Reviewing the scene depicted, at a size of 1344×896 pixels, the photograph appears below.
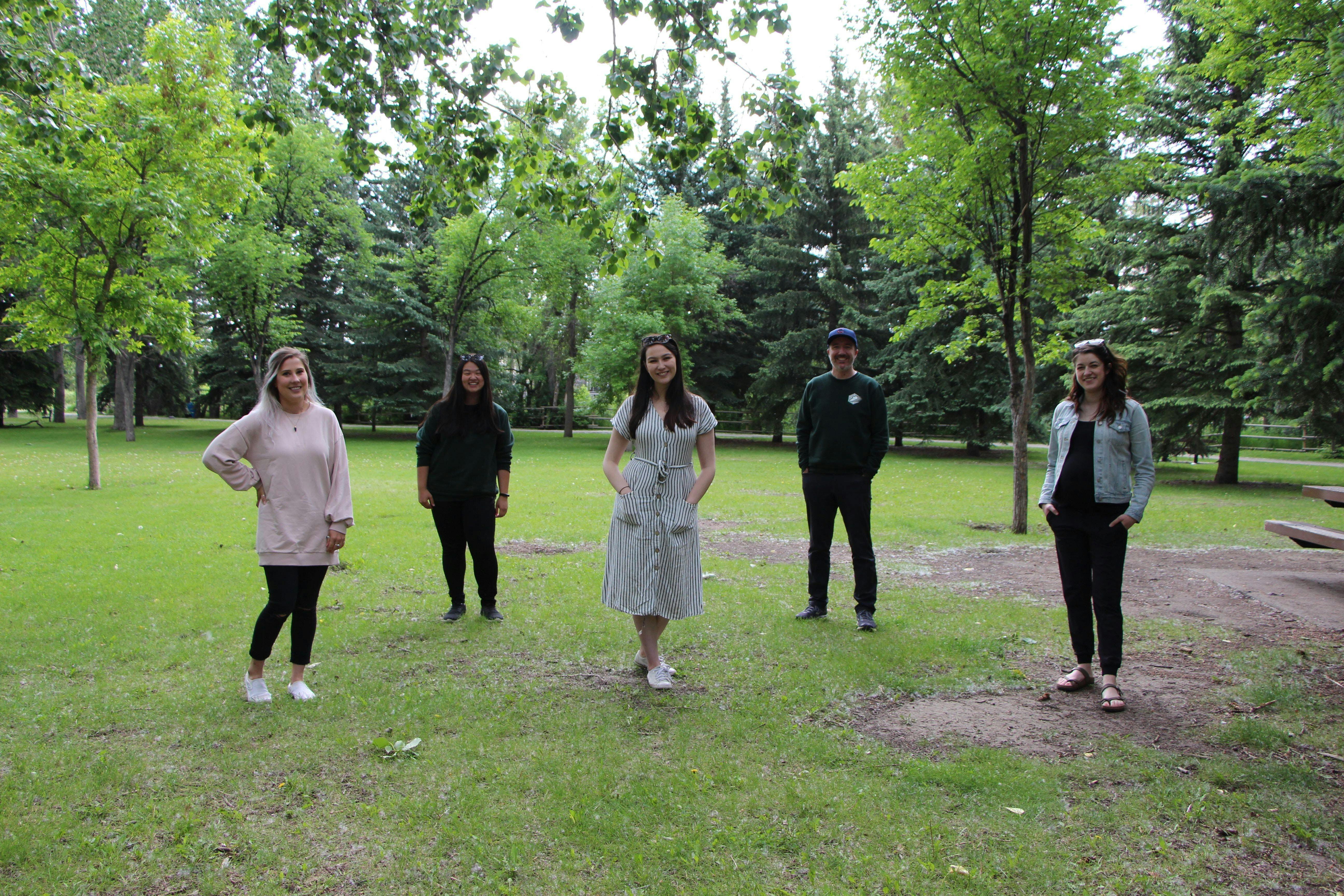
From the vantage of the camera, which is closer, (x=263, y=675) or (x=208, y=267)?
(x=263, y=675)

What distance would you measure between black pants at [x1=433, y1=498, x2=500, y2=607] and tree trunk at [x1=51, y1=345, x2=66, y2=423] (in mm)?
37730

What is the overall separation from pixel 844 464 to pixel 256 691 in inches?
165


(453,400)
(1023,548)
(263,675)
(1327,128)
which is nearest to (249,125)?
(453,400)

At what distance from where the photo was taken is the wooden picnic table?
6.29 meters

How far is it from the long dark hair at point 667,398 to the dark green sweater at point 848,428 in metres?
1.68

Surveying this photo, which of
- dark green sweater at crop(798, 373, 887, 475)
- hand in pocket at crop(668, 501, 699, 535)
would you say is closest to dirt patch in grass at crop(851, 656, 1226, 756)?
hand in pocket at crop(668, 501, 699, 535)

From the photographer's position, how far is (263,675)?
4.84m

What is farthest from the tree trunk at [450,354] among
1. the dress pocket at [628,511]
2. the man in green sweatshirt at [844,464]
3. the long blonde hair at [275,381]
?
the dress pocket at [628,511]

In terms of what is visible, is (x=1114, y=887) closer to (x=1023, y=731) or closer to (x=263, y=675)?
(x=1023, y=731)

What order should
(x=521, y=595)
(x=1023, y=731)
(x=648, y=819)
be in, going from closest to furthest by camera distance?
(x=648, y=819)
(x=1023, y=731)
(x=521, y=595)

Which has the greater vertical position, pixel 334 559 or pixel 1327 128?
pixel 1327 128

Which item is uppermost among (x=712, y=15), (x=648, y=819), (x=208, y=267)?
(x=208, y=267)

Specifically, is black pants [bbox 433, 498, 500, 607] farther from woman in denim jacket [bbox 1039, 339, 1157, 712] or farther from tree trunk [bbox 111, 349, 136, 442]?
tree trunk [bbox 111, 349, 136, 442]

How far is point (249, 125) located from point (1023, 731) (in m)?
6.75
